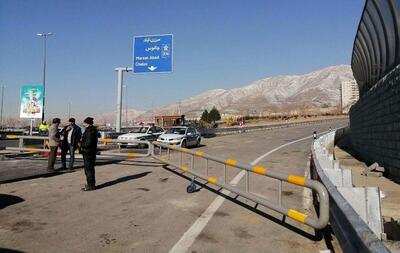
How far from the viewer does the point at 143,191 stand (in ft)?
32.4

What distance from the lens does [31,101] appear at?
87.1ft

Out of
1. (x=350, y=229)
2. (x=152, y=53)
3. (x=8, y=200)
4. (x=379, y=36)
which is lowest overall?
(x=8, y=200)

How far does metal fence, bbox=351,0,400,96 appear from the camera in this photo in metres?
12.1

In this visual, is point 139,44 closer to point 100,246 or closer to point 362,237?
point 100,246

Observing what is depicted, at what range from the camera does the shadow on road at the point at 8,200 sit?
26.7 feet

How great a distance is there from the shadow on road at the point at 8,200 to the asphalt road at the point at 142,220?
0.06ft

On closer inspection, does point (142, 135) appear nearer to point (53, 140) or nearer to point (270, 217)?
point (53, 140)

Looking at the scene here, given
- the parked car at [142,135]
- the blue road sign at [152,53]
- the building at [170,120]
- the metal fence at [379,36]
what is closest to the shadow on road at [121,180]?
the metal fence at [379,36]

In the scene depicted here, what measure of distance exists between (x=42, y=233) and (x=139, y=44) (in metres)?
23.7

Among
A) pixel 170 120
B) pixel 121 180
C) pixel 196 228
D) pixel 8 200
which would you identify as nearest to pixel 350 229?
pixel 196 228

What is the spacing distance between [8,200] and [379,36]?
1260 centimetres

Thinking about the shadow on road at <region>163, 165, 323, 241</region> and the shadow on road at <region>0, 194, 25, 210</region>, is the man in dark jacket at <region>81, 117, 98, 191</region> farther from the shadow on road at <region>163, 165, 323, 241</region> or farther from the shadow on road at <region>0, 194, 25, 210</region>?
the shadow on road at <region>163, 165, 323, 241</region>

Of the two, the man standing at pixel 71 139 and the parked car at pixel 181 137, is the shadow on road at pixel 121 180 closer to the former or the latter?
the man standing at pixel 71 139

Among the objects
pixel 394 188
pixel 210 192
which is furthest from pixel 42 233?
pixel 394 188
